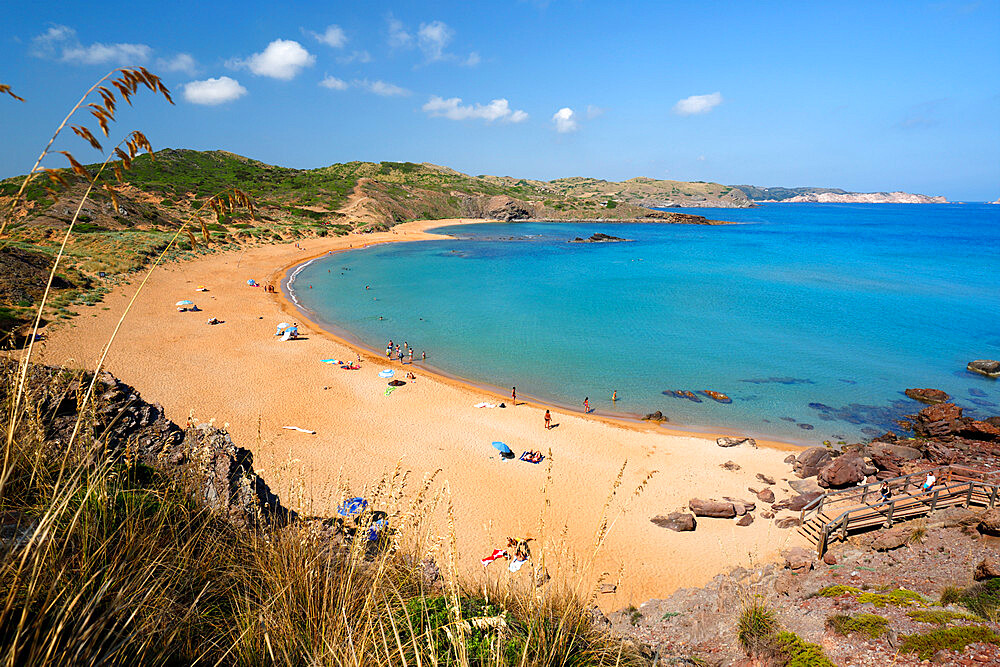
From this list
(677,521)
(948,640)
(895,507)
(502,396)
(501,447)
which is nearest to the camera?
(948,640)

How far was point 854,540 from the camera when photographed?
11195 mm

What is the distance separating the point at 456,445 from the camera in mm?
18125

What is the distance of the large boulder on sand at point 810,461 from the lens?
16406 mm

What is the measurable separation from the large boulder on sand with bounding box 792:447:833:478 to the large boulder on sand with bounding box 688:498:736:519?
4151 mm

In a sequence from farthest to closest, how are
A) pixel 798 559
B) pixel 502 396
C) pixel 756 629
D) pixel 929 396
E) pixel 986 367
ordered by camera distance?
pixel 986 367 < pixel 502 396 < pixel 929 396 < pixel 798 559 < pixel 756 629

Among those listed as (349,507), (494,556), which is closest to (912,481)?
(494,556)

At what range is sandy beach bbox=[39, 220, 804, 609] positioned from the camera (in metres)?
12.6

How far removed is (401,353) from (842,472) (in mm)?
22410

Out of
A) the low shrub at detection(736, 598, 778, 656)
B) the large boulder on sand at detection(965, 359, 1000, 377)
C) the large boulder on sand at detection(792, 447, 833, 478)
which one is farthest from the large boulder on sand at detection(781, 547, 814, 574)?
the large boulder on sand at detection(965, 359, 1000, 377)

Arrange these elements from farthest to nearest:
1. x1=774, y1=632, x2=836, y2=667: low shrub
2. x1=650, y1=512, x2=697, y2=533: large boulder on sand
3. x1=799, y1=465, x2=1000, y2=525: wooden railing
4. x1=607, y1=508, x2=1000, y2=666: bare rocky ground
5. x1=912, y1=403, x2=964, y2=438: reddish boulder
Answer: x1=912, y1=403, x2=964, y2=438: reddish boulder
x1=650, y1=512, x2=697, y2=533: large boulder on sand
x1=799, y1=465, x2=1000, y2=525: wooden railing
x1=607, y1=508, x2=1000, y2=666: bare rocky ground
x1=774, y1=632, x2=836, y2=667: low shrub

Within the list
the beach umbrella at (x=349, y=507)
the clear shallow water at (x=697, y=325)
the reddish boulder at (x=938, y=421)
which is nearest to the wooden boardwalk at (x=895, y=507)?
the reddish boulder at (x=938, y=421)

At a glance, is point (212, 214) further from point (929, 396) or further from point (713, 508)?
point (929, 396)

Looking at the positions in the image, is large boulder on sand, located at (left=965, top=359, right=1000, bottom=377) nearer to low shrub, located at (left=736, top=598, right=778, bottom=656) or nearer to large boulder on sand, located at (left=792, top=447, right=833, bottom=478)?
large boulder on sand, located at (left=792, top=447, right=833, bottom=478)

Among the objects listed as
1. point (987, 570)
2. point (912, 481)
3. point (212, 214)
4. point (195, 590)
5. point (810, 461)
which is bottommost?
point (810, 461)
